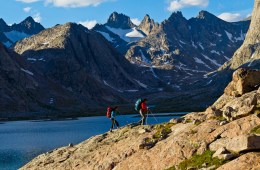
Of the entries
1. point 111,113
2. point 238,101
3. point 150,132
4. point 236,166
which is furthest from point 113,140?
point 236,166

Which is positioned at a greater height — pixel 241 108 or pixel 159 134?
pixel 241 108

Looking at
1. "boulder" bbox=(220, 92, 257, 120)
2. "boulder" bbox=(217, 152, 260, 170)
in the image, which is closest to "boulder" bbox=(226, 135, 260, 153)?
"boulder" bbox=(217, 152, 260, 170)

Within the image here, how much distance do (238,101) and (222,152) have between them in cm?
842

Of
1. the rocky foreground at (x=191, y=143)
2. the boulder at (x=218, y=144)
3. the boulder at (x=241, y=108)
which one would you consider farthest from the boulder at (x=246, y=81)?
the boulder at (x=218, y=144)

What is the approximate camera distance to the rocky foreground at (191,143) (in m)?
23.6

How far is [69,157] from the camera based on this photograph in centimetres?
4025

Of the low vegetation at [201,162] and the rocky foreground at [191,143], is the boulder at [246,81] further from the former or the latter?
the low vegetation at [201,162]

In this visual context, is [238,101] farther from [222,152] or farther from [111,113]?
[111,113]

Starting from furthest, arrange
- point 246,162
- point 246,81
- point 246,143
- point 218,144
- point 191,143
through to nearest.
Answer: point 246,81, point 191,143, point 218,144, point 246,143, point 246,162

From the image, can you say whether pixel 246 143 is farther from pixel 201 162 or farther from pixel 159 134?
pixel 159 134

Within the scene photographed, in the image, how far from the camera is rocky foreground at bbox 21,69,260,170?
931 inches

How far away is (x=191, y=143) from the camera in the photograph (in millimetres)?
28188

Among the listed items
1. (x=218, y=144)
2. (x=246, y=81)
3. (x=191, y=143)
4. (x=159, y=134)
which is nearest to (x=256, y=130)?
(x=218, y=144)

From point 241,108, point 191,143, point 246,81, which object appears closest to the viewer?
point 191,143
